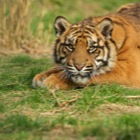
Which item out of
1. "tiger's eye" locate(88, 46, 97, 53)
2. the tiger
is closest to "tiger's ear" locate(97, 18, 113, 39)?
the tiger

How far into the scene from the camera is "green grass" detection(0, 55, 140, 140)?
5.33 metres

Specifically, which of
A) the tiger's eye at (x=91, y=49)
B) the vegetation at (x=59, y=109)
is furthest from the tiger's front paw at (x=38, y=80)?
the tiger's eye at (x=91, y=49)

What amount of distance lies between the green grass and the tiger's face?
0.23 meters

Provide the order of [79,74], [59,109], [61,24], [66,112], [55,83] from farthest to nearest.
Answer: [61,24]
[55,83]
[79,74]
[59,109]
[66,112]

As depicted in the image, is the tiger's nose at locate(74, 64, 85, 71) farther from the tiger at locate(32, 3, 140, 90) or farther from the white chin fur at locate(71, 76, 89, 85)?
the white chin fur at locate(71, 76, 89, 85)

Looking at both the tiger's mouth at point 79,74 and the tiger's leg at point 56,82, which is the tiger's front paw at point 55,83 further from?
the tiger's mouth at point 79,74

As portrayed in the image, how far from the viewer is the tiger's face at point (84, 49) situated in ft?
23.1

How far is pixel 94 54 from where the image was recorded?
7.21 meters

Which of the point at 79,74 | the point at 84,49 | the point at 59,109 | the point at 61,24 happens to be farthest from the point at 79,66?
the point at 61,24

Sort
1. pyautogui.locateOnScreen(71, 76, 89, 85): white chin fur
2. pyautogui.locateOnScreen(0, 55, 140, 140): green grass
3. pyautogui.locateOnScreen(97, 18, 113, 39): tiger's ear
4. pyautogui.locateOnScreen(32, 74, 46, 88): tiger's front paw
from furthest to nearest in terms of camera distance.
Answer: pyautogui.locateOnScreen(32, 74, 46, 88): tiger's front paw
pyautogui.locateOnScreen(97, 18, 113, 39): tiger's ear
pyautogui.locateOnScreen(71, 76, 89, 85): white chin fur
pyautogui.locateOnScreen(0, 55, 140, 140): green grass

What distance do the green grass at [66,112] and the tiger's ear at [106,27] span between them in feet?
1.96

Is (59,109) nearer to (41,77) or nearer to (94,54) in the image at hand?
(94,54)

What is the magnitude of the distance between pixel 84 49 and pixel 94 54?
0.16 metres

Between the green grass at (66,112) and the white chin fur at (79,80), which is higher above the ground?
the white chin fur at (79,80)
